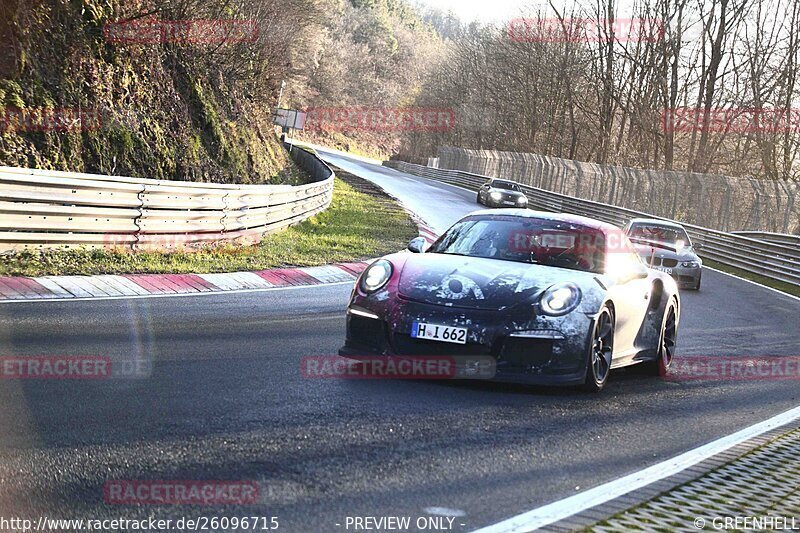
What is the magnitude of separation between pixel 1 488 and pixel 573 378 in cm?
427

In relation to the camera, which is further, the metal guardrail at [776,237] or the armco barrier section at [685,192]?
the armco barrier section at [685,192]

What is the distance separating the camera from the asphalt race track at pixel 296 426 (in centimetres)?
429

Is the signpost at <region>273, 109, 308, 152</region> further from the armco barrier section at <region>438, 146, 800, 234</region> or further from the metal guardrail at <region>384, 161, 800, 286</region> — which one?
the armco barrier section at <region>438, 146, 800, 234</region>

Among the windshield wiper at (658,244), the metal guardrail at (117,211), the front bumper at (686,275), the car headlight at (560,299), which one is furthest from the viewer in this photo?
the windshield wiper at (658,244)

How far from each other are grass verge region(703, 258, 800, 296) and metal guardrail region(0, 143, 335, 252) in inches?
544

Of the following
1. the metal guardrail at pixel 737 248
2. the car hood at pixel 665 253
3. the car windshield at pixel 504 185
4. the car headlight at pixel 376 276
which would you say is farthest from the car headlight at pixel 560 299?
the car windshield at pixel 504 185

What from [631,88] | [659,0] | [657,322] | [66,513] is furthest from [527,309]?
[631,88]

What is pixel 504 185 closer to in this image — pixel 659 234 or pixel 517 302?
pixel 659 234

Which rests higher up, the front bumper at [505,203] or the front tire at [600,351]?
the front tire at [600,351]

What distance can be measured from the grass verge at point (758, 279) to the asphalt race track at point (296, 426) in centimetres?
1649

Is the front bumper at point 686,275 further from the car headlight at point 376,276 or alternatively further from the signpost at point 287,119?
the signpost at point 287,119

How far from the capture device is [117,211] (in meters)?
13.6

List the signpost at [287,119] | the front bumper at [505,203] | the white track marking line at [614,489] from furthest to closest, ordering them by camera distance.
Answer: the front bumper at [505,203]
the signpost at [287,119]
the white track marking line at [614,489]

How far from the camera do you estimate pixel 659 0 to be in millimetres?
53094
